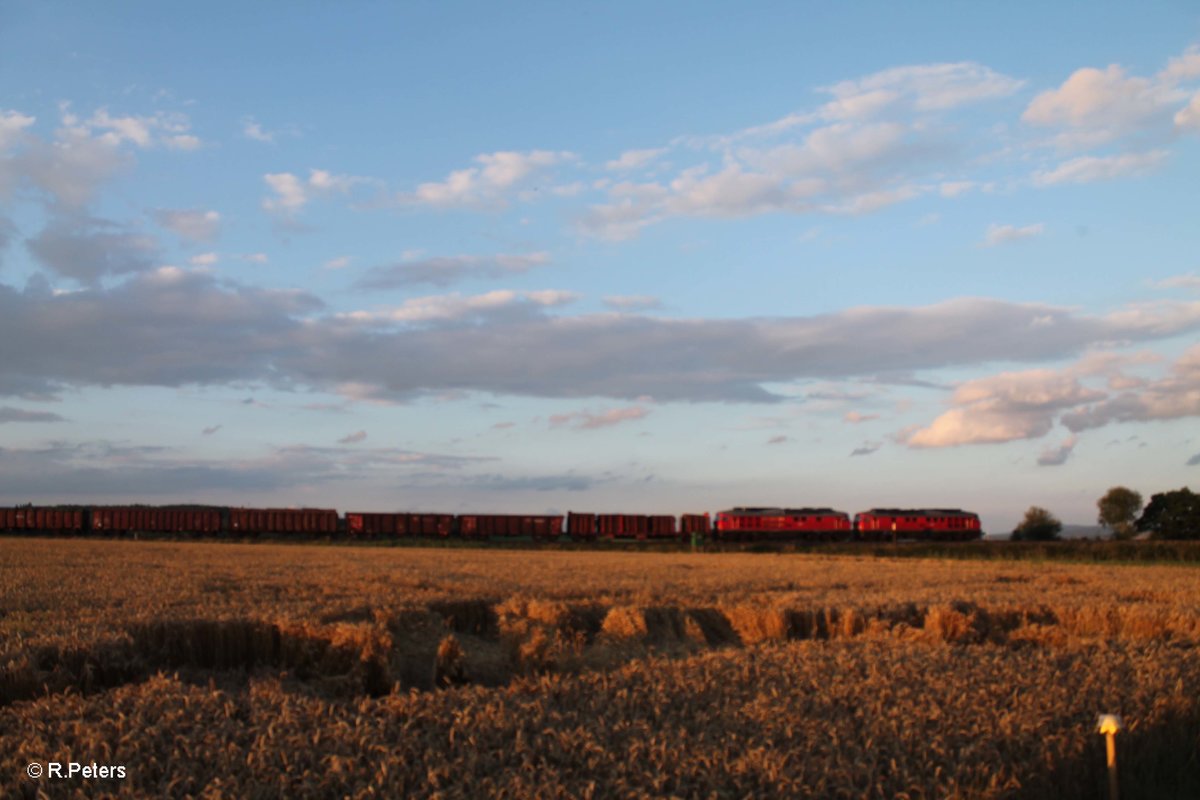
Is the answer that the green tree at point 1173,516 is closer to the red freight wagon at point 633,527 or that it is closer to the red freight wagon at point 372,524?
the red freight wagon at point 633,527

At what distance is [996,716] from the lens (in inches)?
252

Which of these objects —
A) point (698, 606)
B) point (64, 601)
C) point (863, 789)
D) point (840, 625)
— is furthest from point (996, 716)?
point (64, 601)

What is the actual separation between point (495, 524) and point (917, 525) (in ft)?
117

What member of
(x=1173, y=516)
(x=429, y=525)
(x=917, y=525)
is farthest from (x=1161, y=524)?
(x=429, y=525)

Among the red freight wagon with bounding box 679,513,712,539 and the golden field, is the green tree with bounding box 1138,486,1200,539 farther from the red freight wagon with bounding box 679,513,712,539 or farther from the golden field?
the golden field

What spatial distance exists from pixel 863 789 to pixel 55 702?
5.35 m

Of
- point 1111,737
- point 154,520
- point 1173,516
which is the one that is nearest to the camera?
point 1111,737

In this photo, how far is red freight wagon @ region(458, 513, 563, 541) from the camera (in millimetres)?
75062

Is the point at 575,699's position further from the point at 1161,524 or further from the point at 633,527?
the point at 1161,524

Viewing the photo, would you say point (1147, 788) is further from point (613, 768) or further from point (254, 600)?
point (254, 600)

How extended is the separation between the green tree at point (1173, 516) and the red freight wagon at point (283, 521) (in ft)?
229

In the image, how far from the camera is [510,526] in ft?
249

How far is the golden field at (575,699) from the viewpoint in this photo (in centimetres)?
500

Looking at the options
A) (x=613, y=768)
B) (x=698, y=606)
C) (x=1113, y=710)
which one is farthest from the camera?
(x=698, y=606)
